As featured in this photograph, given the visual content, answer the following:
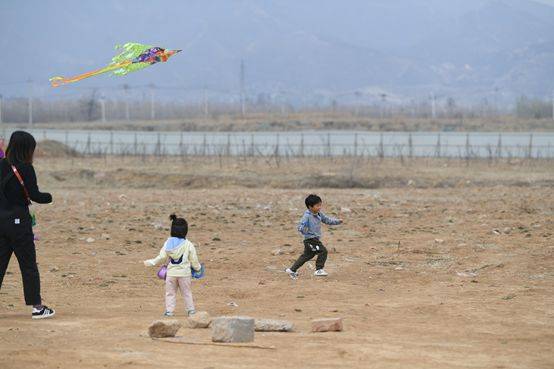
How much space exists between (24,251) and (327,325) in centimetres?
282

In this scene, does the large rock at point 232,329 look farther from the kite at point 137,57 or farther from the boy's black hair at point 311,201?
the boy's black hair at point 311,201

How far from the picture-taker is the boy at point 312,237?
13789 mm

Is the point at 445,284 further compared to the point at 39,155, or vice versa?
the point at 39,155

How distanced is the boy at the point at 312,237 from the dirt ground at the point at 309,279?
0.18 meters

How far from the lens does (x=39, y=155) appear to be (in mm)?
37031

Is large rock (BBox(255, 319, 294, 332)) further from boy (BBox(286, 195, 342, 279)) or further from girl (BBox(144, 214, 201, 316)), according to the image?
boy (BBox(286, 195, 342, 279))

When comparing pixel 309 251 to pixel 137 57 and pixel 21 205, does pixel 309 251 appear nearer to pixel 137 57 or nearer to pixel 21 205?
pixel 137 57

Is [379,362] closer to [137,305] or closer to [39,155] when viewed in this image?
[137,305]

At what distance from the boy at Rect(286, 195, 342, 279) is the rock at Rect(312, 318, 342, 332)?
373 cm

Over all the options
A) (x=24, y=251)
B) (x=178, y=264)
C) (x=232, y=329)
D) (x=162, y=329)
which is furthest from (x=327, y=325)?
(x=24, y=251)

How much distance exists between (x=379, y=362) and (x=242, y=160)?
26.5m

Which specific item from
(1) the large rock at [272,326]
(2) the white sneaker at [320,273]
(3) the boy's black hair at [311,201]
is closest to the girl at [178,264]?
(1) the large rock at [272,326]

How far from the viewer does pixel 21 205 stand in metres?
10.9

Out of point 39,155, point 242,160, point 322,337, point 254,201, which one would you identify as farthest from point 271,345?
point 39,155
